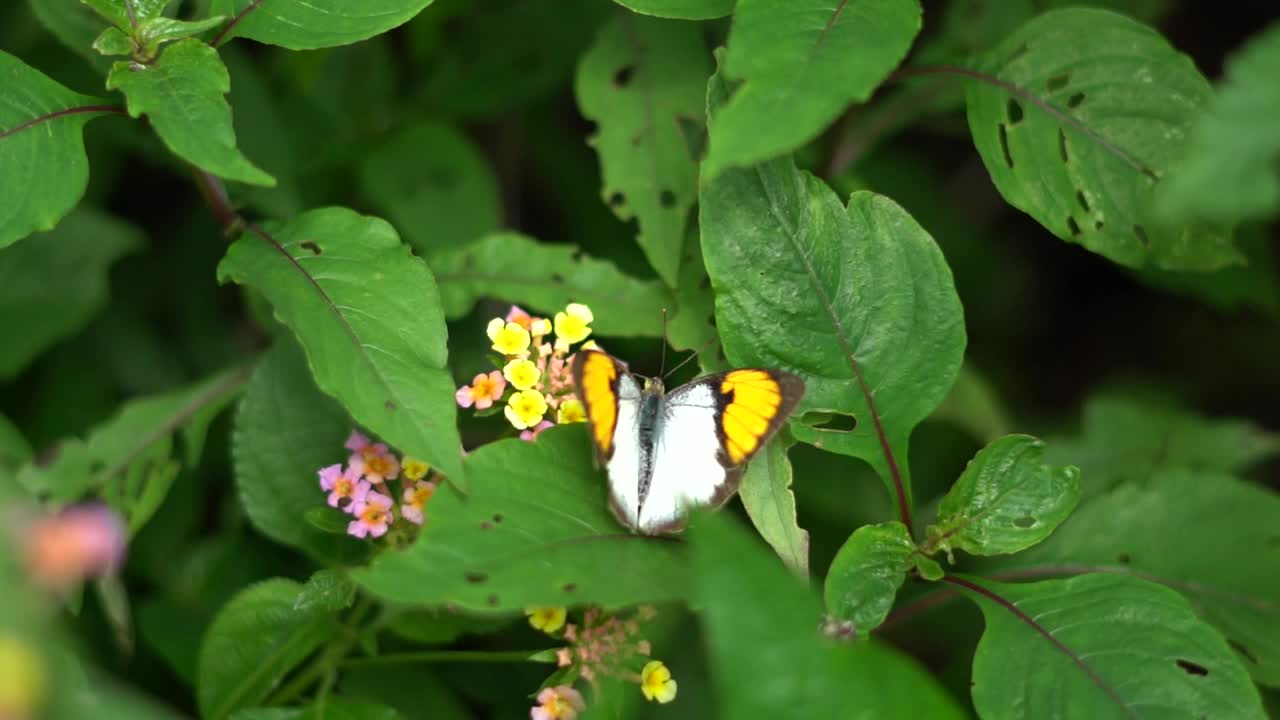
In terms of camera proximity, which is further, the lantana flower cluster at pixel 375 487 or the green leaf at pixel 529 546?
the lantana flower cluster at pixel 375 487

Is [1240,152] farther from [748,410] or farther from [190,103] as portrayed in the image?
[190,103]

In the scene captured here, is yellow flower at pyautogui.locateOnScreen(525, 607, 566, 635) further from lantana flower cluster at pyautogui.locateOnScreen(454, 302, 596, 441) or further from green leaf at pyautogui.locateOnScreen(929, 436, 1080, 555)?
green leaf at pyautogui.locateOnScreen(929, 436, 1080, 555)

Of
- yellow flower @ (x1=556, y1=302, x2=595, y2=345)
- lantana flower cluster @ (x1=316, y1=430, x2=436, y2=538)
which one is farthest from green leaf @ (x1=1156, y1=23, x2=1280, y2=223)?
lantana flower cluster @ (x1=316, y1=430, x2=436, y2=538)

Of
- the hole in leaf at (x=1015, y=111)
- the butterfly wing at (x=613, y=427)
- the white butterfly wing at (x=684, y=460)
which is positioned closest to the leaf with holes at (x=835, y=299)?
the white butterfly wing at (x=684, y=460)

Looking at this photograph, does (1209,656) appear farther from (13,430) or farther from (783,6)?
(13,430)

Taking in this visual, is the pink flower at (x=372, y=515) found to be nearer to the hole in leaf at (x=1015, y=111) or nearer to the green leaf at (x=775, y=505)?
the green leaf at (x=775, y=505)

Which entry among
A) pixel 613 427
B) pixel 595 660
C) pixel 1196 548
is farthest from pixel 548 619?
pixel 1196 548
